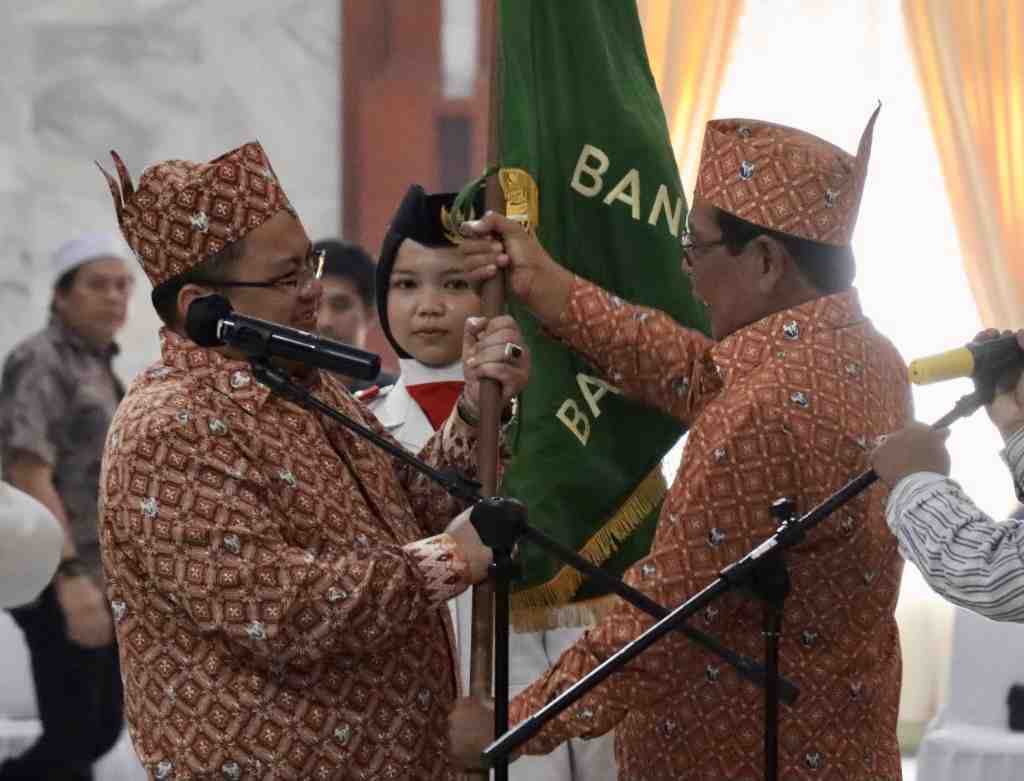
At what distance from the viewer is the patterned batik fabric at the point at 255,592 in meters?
2.29

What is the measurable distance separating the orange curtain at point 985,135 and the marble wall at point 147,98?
238 cm

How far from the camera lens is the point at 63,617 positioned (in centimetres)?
606

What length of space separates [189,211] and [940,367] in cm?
112

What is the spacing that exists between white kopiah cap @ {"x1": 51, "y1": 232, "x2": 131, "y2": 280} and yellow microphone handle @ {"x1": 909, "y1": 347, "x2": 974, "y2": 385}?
4997 millimetres

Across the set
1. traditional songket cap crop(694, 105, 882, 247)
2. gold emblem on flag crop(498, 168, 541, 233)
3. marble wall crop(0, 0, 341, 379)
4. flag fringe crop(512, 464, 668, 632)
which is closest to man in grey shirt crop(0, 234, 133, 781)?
marble wall crop(0, 0, 341, 379)

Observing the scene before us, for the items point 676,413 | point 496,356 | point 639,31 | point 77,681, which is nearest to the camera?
point 496,356

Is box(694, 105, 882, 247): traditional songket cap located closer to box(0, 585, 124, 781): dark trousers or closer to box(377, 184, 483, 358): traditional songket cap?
box(377, 184, 483, 358): traditional songket cap

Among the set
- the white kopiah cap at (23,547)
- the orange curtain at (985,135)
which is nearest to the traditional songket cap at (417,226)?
the white kopiah cap at (23,547)

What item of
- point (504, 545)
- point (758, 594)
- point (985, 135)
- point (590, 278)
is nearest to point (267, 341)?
point (504, 545)

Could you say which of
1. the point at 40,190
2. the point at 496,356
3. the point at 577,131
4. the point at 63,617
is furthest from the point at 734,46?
the point at 496,356

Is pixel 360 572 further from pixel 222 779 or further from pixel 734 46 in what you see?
pixel 734 46

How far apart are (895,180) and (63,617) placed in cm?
358

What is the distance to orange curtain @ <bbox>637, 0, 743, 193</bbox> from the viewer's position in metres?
6.72

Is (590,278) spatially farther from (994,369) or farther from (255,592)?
(994,369)
